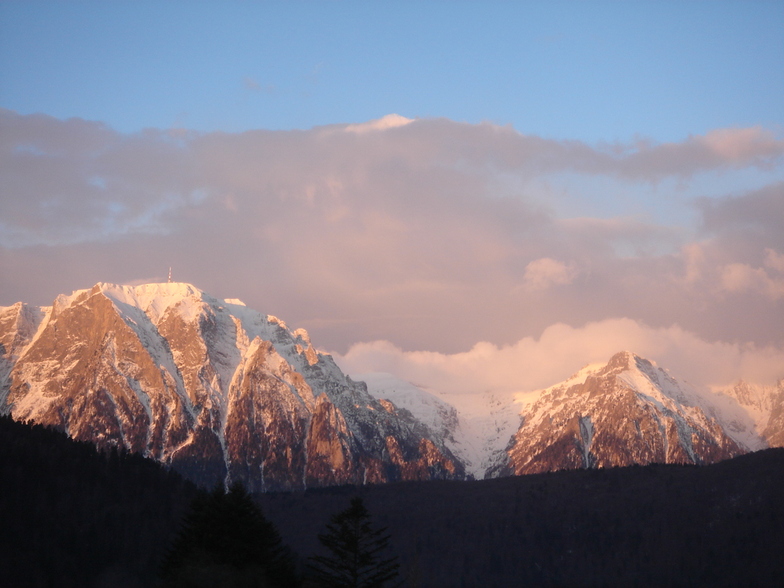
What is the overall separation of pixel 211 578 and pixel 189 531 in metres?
23.7

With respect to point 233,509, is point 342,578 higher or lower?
lower

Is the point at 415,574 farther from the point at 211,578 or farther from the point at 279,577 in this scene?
the point at 211,578

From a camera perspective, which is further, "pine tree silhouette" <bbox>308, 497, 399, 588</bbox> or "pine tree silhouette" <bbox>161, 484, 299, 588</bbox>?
"pine tree silhouette" <bbox>308, 497, 399, 588</bbox>

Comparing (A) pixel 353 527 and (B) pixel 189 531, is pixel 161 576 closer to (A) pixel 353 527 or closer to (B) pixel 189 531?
(B) pixel 189 531

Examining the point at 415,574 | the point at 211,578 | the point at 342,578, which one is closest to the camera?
the point at 211,578

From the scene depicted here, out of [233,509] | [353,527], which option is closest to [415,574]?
[353,527]

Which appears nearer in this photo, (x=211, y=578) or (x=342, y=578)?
(x=211, y=578)

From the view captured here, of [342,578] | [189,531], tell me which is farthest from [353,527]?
[189,531]

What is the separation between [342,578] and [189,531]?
2528 cm

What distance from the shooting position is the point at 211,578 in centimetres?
11469

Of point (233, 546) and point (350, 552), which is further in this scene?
point (233, 546)

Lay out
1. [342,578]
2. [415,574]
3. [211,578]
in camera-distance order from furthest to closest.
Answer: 1. [415,574]
2. [342,578]
3. [211,578]

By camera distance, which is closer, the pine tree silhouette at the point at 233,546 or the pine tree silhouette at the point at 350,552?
the pine tree silhouette at the point at 233,546

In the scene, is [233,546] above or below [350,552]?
above
